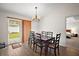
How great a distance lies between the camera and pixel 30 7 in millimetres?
2082

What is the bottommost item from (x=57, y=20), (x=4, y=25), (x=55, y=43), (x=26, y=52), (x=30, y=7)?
(x=26, y=52)

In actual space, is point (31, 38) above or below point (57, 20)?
below

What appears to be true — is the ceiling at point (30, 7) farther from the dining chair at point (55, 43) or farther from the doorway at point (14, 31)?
the dining chair at point (55, 43)

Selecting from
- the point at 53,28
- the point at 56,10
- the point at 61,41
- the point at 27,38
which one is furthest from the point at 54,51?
the point at 56,10

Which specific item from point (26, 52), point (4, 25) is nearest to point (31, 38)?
point (26, 52)

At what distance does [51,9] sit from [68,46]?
2.75 ft

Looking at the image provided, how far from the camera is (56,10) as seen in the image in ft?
6.84

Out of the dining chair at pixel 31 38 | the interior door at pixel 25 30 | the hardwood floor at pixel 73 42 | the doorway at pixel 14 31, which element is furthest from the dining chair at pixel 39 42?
the hardwood floor at pixel 73 42

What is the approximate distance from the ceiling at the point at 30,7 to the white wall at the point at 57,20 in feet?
0.07

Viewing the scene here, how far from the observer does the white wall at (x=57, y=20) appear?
205 centimetres

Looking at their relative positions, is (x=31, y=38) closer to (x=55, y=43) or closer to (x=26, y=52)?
(x=26, y=52)

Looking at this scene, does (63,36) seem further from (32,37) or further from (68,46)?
(32,37)

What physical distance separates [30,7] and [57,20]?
614mm

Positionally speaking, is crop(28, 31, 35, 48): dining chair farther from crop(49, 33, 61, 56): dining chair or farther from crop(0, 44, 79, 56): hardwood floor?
crop(49, 33, 61, 56): dining chair
